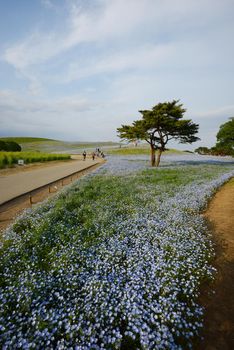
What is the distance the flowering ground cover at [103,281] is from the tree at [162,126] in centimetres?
2271

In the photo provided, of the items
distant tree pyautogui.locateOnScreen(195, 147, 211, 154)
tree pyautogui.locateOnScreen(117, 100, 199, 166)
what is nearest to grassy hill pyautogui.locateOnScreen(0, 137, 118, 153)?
distant tree pyautogui.locateOnScreen(195, 147, 211, 154)

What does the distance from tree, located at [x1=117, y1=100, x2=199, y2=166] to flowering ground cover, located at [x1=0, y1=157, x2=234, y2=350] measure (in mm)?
22715

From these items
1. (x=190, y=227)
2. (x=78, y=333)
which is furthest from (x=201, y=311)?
(x=190, y=227)

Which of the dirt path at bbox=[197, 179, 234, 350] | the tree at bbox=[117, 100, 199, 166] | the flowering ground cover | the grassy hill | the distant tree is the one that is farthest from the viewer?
the grassy hill

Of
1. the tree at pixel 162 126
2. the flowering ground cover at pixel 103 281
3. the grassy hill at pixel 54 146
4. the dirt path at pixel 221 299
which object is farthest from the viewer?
the grassy hill at pixel 54 146

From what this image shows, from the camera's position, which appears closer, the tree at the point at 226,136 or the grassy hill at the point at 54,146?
the tree at the point at 226,136

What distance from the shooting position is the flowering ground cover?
11.2 ft

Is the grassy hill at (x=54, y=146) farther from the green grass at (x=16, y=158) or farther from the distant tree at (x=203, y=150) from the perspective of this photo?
the distant tree at (x=203, y=150)

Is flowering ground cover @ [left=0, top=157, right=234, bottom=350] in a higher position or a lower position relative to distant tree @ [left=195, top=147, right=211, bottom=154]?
lower

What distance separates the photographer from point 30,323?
3648mm

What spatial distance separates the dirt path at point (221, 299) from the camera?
3.55 meters

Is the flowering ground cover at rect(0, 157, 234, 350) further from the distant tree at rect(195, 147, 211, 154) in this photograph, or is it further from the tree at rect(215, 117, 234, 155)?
the distant tree at rect(195, 147, 211, 154)

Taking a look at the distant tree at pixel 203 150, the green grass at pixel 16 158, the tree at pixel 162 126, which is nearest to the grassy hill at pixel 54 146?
the green grass at pixel 16 158

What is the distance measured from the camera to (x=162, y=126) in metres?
30.6
